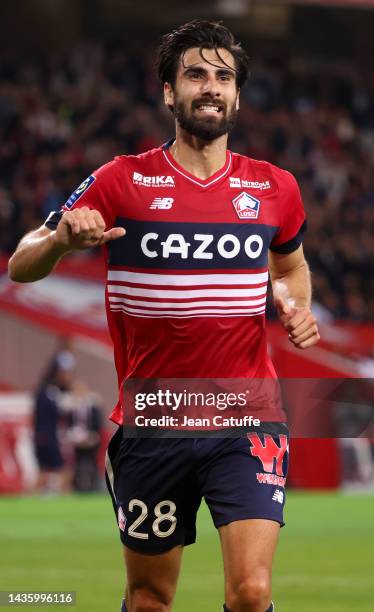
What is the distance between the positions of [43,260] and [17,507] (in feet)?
39.9

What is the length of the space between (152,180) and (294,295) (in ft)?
2.57

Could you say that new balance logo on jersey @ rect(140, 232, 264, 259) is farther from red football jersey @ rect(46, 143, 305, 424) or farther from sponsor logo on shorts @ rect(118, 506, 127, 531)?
sponsor logo on shorts @ rect(118, 506, 127, 531)

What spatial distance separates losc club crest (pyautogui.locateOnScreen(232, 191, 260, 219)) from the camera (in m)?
6.08

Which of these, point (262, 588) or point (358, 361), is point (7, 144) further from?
point (262, 588)

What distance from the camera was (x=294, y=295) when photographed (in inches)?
247

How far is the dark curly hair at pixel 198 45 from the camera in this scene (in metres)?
6.15

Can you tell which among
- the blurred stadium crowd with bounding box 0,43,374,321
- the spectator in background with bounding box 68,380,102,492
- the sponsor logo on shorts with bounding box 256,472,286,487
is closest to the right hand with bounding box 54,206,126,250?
the sponsor logo on shorts with bounding box 256,472,286,487

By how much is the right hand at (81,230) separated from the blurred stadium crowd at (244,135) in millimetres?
16599

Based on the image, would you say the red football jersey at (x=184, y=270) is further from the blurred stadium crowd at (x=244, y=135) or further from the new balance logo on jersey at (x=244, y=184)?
the blurred stadium crowd at (x=244, y=135)

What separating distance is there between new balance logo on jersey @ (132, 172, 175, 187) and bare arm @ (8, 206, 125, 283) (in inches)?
19.0

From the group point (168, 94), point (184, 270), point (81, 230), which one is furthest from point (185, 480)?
point (168, 94)

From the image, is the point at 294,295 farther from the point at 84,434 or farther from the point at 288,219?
the point at 84,434

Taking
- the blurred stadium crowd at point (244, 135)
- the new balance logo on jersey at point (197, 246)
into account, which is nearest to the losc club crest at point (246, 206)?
the new balance logo on jersey at point (197, 246)

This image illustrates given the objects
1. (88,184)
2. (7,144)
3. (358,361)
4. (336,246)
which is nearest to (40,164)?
(7,144)
